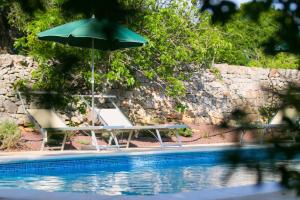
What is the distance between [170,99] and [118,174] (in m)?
4.87

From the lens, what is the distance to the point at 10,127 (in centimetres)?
858

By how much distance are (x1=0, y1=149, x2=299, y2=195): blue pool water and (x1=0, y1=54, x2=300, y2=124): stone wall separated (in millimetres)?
2365

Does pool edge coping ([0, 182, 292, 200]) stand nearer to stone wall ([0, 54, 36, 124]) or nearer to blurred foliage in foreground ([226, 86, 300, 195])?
blurred foliage in foreground ([226, 86, 300, 195])

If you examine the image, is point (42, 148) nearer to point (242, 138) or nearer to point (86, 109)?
point (86, 109)

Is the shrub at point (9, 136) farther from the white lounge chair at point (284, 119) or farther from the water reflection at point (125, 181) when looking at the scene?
the white lounge chair at point (284, 119)

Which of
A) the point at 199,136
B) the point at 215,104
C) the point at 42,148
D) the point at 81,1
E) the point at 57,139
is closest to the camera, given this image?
the point at 81,1

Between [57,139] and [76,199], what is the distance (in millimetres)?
5975

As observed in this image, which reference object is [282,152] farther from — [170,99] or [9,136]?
[170,99]

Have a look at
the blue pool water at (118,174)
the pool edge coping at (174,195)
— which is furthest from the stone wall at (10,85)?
the pool edge coping at (174,195)

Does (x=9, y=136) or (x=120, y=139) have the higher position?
(x=9, y=136)

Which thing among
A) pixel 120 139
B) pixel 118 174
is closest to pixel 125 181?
pixel 118 174

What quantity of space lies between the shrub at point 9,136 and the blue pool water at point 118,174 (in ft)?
5.78

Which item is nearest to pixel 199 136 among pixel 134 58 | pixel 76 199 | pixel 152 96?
pixel 152 96

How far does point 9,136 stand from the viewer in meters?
8.39
